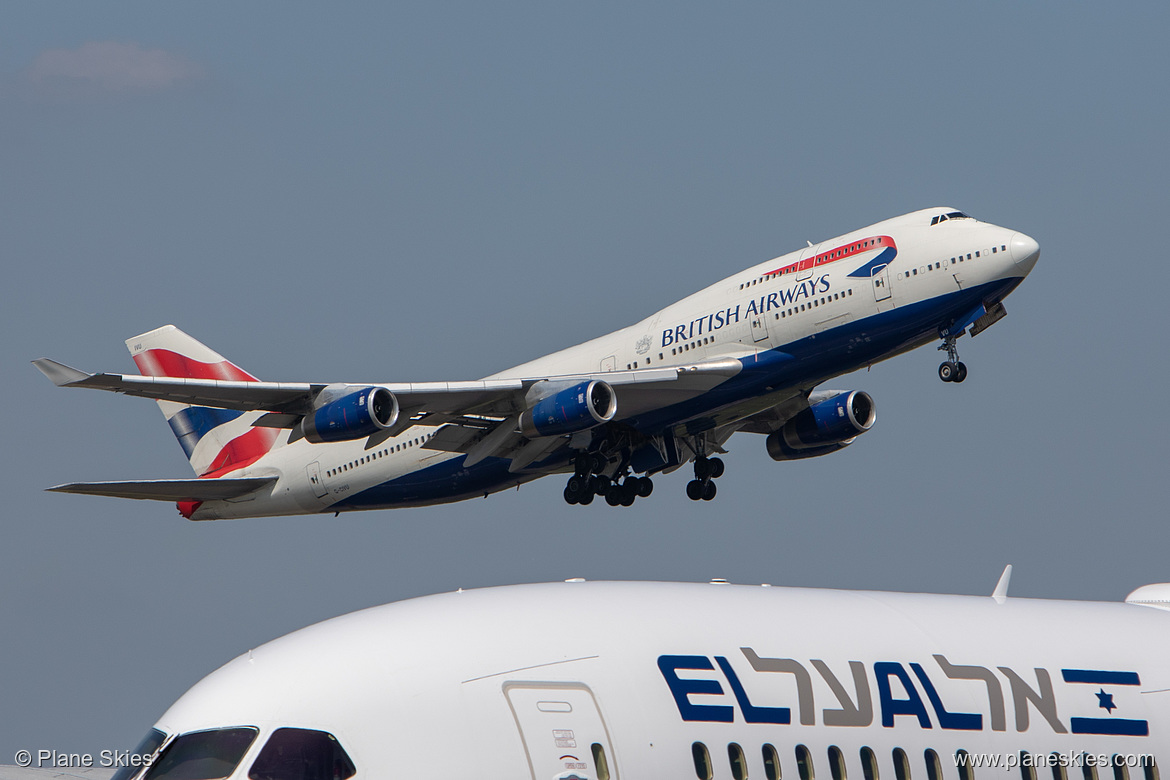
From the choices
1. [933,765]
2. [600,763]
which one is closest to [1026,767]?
[933,765]

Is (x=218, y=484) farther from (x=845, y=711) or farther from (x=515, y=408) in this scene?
(x=845, y=711)

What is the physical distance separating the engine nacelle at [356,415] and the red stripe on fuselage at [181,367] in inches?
549

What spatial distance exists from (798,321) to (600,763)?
25039mm

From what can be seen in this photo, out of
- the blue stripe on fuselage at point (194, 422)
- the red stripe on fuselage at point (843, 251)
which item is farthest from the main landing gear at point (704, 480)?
the blue stripe on fuselage at point (194, 422)

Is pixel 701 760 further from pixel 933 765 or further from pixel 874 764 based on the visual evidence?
pixel 933 765

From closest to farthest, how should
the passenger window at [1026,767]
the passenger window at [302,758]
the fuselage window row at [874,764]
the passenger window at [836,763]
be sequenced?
1. the passenger window at [302,758]
2. the fuselage window row at [874,764]
3. the passenger window at [836,763]
4. the passenger window at [1026,767]

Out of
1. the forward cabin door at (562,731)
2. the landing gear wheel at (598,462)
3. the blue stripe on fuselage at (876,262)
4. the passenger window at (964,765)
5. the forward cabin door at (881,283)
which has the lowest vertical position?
the passenger window at (964,765)

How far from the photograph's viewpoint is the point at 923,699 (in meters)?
11.8

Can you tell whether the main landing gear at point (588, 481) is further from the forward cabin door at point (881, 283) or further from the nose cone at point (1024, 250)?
the nose cone at point (1024, 250)

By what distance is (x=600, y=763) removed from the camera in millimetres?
9859

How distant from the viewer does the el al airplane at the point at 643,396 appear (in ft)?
109

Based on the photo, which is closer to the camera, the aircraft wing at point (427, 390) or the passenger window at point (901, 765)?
the passenger window at point (901, 765)

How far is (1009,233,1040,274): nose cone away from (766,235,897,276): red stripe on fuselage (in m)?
2.58

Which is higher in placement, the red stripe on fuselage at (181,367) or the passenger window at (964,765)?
the red stripe on fuselage at (181,367)
